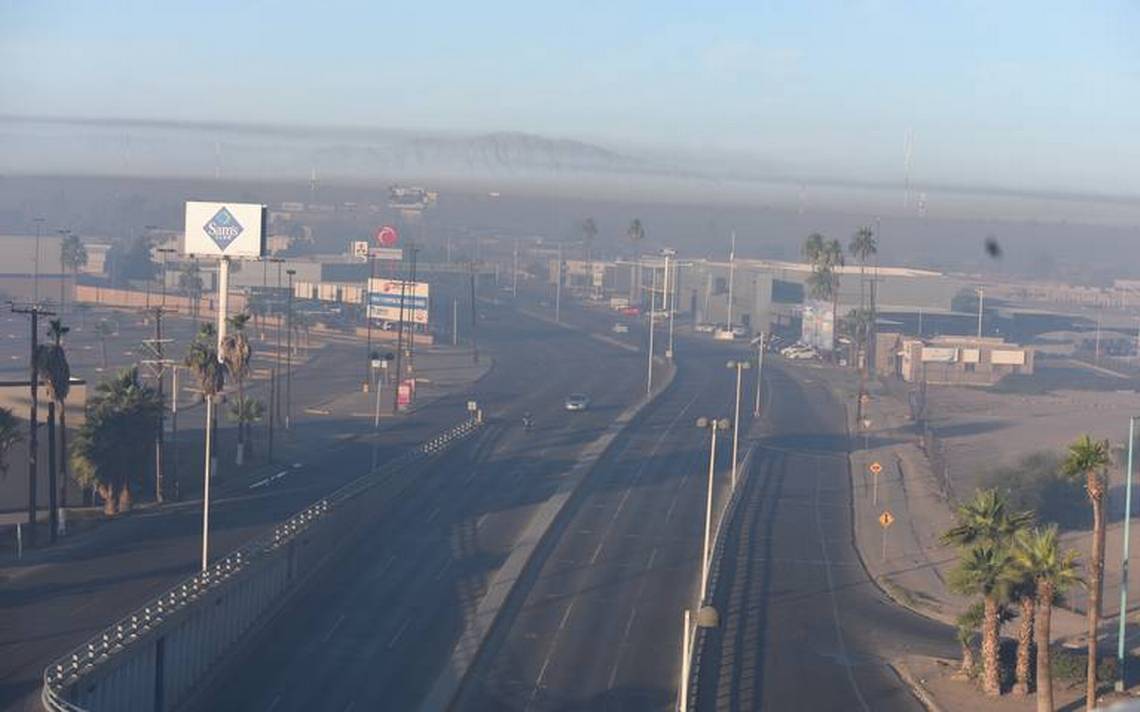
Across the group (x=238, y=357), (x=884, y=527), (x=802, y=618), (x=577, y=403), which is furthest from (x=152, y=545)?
(x=577, y=403)

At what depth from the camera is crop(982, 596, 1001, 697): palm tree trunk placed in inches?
1307

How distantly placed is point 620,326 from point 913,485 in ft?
268

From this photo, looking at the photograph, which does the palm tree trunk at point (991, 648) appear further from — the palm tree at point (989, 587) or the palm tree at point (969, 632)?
the palm tree at point (969, 632)

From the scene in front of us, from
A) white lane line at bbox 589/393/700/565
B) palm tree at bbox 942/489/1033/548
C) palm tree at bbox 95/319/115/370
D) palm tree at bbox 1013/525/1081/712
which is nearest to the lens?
palm tree at bbox 1013/525/1081/712

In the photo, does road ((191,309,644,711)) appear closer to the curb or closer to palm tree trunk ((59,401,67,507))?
palm tree trunk ((59,401,67,507))

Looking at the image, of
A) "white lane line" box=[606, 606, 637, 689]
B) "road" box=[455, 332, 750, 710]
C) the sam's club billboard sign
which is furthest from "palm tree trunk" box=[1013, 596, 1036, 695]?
the sam's club billboard sign

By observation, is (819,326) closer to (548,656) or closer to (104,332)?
(104,332)

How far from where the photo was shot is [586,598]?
40312 millimetres

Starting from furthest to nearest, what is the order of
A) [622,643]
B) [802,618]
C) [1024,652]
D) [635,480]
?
[635,480] < [802,618] < [622,643] < [1024,652]

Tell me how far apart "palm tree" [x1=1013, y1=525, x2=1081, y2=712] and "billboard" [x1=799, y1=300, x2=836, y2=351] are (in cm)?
9120

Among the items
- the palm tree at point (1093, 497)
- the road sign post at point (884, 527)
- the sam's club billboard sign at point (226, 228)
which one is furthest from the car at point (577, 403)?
the palm tree at point (1093, 497)

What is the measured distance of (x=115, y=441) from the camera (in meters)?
49.2

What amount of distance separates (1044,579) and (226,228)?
6209 centimetres

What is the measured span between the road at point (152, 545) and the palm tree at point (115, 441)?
1.79 metres
